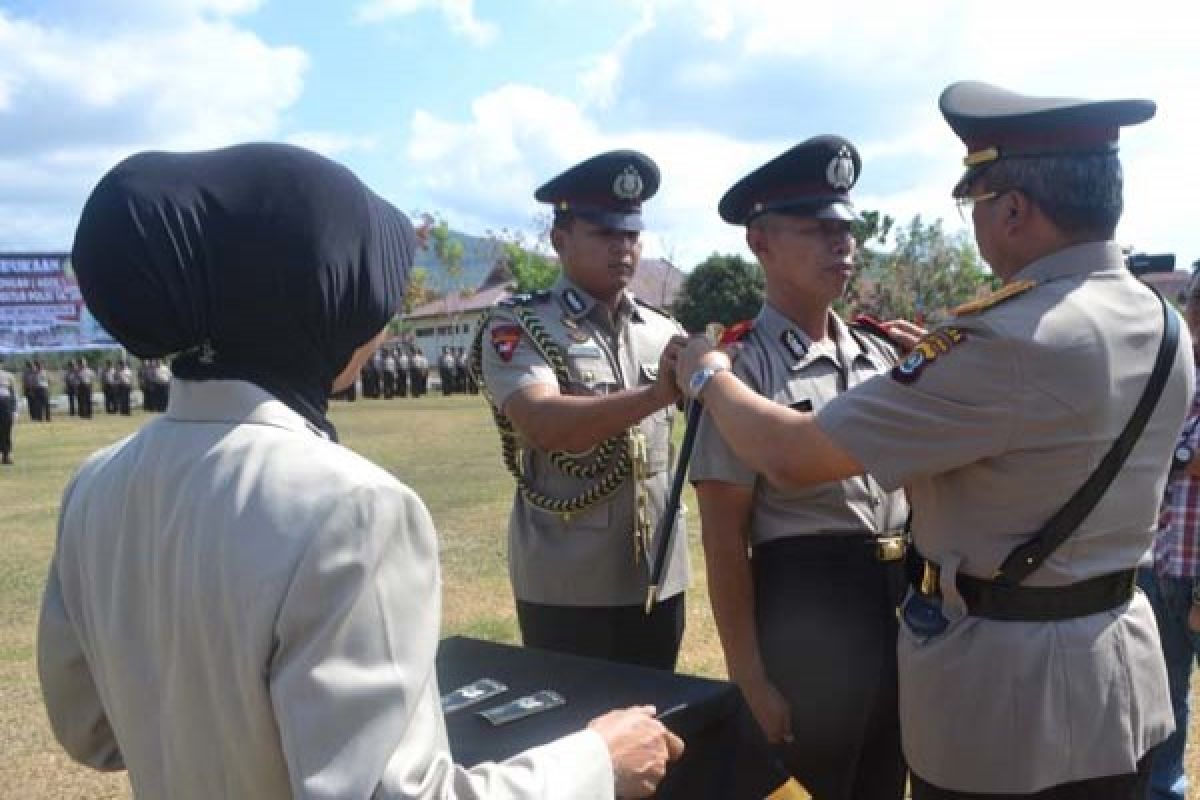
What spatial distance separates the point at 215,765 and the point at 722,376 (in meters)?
1.44

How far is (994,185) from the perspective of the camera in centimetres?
206

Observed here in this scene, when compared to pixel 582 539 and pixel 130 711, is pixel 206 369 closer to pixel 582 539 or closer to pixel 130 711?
pixel 130 711

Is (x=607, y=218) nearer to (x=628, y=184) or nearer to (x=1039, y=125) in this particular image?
(x=628, y=184)

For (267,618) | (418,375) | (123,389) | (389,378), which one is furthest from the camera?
(418,375)

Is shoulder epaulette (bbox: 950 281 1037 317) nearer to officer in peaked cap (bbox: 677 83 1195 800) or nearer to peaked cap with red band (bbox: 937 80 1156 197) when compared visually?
officer in peaked cap (bbox: 677 83 1195 800)

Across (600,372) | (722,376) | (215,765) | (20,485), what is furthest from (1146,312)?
(20,485)

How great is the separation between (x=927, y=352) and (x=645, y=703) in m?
0.88

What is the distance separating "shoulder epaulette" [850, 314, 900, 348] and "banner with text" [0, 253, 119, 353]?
31.0 m

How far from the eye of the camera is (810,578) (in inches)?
101

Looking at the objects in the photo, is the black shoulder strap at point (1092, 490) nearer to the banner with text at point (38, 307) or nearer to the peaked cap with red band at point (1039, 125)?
the peaked cap with red band at point (1039, 125)

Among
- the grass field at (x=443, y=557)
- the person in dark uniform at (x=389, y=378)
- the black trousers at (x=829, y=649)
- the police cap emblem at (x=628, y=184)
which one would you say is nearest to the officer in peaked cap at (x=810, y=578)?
the black trousers at (x=829, y=649)

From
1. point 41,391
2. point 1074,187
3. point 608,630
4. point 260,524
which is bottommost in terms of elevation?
point 41,391

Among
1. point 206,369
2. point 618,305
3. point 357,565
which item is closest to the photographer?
point 357,565

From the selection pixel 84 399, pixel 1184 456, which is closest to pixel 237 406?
pixel 1184 456
